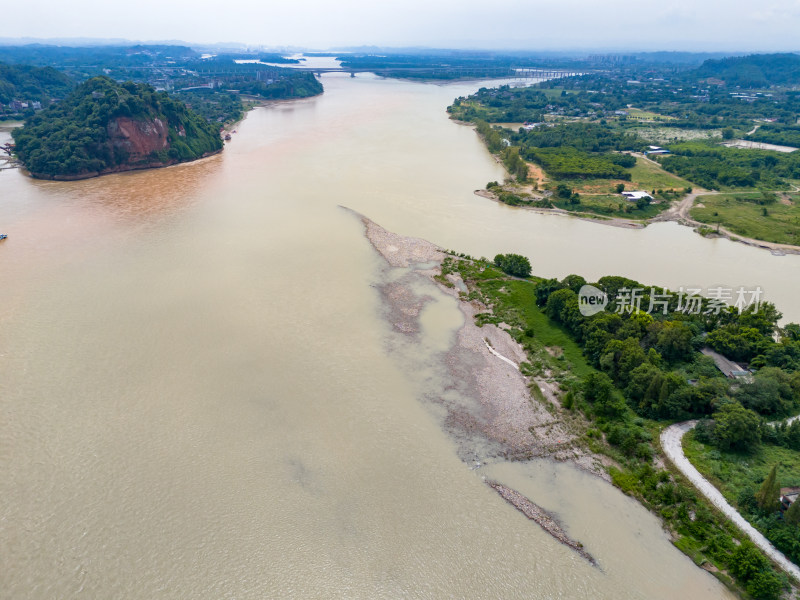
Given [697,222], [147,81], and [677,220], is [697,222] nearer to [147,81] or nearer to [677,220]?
[677,220]

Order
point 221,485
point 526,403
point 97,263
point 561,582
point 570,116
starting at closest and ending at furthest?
point 561,582
point 221,485
point 526,403
point 97,263
point 570,116

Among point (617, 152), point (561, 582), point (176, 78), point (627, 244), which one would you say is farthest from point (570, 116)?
point (176, 78)

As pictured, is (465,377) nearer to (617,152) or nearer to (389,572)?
(389,572)

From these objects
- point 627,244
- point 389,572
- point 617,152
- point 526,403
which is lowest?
point 389,572

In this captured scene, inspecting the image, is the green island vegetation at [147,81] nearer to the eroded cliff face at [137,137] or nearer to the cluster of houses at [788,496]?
the eroded cliff face at [137,137]

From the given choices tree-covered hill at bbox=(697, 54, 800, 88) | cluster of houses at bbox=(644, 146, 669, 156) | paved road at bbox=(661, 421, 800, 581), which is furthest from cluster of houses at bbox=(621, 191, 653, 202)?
tree-covered hill at bbox=(697, 54, 800, 88)

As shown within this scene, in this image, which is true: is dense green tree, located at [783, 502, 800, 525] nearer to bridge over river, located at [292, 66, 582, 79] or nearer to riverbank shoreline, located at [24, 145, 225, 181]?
riverbank shoreline, located at [24, 145, 225, 181]
